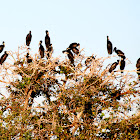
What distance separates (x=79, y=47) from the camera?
11617 mm

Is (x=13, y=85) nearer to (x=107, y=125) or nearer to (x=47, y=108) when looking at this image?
(x=47, y=108)

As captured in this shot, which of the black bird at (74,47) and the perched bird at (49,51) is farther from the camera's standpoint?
the black bird at (74,47)

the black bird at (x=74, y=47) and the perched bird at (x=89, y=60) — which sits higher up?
the black bird at (x=74, y=47)

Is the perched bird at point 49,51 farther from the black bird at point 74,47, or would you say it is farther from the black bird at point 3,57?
the black bird at point 3,57

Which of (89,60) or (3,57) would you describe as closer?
(89,60)

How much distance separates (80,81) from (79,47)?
4.97ft

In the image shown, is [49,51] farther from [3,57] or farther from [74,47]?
[3,57]

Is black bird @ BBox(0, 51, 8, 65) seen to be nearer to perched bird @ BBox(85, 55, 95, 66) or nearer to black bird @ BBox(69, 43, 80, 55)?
black bird @ BBox(69, 43, 80, 55)

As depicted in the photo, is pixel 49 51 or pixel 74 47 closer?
pixel 49 51

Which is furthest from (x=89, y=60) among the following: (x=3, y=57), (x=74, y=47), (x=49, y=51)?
(x=3, y=57)

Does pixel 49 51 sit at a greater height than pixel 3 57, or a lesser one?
greater

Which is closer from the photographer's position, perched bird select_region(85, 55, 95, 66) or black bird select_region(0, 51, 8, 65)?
perched bird select_region(85, 55, 95, 66)

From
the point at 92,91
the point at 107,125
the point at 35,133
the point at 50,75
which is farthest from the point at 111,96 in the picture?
the point at 35,133

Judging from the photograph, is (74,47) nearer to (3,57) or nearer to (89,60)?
(89,60)
